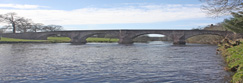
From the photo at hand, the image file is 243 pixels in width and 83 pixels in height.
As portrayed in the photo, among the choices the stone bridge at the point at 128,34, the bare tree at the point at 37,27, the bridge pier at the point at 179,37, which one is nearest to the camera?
the stone bridge at the point at 128,34

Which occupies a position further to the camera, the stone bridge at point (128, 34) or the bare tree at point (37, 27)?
the bare tree at point (37, 27)

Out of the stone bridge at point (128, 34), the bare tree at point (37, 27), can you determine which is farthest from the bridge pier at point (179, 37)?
the bare tree at point (37, 27)

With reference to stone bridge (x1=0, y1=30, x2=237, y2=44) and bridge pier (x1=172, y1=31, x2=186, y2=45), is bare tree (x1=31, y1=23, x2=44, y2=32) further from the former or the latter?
bridge pier (x1=172, y1=31, x2=186, y2=45)

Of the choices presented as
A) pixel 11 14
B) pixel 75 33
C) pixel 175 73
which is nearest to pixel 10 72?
pixel 175 73

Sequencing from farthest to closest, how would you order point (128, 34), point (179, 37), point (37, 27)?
1. point (37, 27)
2. point (128, 34)
3. point (179, 37)

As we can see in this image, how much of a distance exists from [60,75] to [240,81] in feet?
29.1

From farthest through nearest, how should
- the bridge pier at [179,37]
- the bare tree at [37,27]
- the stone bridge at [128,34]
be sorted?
the bare tree at [37,27], the bridge pier at [179,37], the stone bridge at [128,34]

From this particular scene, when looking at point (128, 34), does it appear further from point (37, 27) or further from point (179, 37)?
point (37, 27)

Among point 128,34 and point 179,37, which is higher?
point 128,34

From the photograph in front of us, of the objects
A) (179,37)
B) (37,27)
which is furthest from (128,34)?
(37,27)

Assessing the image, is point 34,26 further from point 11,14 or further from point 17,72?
point 17,72

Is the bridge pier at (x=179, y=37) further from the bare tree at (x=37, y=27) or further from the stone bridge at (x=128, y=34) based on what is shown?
the bare tree at (x=37, y=27)

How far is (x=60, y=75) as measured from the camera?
507 inches

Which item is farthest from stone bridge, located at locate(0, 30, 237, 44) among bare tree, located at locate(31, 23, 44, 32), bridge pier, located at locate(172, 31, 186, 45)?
bare tree, located at locate(31, 23, 44, 32)
